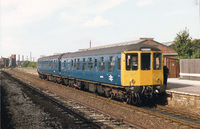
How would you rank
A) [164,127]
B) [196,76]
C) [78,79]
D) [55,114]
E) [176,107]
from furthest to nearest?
[196,76], [78,79], [176,107], [55,114], [164,127]

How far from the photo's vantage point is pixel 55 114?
32.0 ft

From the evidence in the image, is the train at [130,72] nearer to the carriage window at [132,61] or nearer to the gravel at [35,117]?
the carriage window at [132,61]

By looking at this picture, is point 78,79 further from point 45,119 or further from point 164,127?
point 164,127

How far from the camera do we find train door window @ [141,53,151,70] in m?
11.1

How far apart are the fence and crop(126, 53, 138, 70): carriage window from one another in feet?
38.1

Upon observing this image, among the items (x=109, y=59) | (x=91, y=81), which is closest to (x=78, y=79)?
(x=91, y=81)

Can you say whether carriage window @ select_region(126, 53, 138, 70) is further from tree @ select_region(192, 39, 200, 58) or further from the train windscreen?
tree @ select_region(192, 39, 200, 58)

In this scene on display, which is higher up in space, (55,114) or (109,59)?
(109,59)

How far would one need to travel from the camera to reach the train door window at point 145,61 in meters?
11.1

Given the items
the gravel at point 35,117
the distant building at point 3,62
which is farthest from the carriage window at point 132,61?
the distant building at point 3,62

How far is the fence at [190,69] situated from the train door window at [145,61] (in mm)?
10946

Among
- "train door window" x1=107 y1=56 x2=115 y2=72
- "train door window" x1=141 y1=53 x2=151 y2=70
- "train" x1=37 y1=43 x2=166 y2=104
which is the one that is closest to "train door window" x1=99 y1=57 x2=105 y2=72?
"train" x1=37 y1=43 x2=166 y2=104

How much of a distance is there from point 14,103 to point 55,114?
14.0 ft

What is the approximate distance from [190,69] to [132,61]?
12.2 meters
